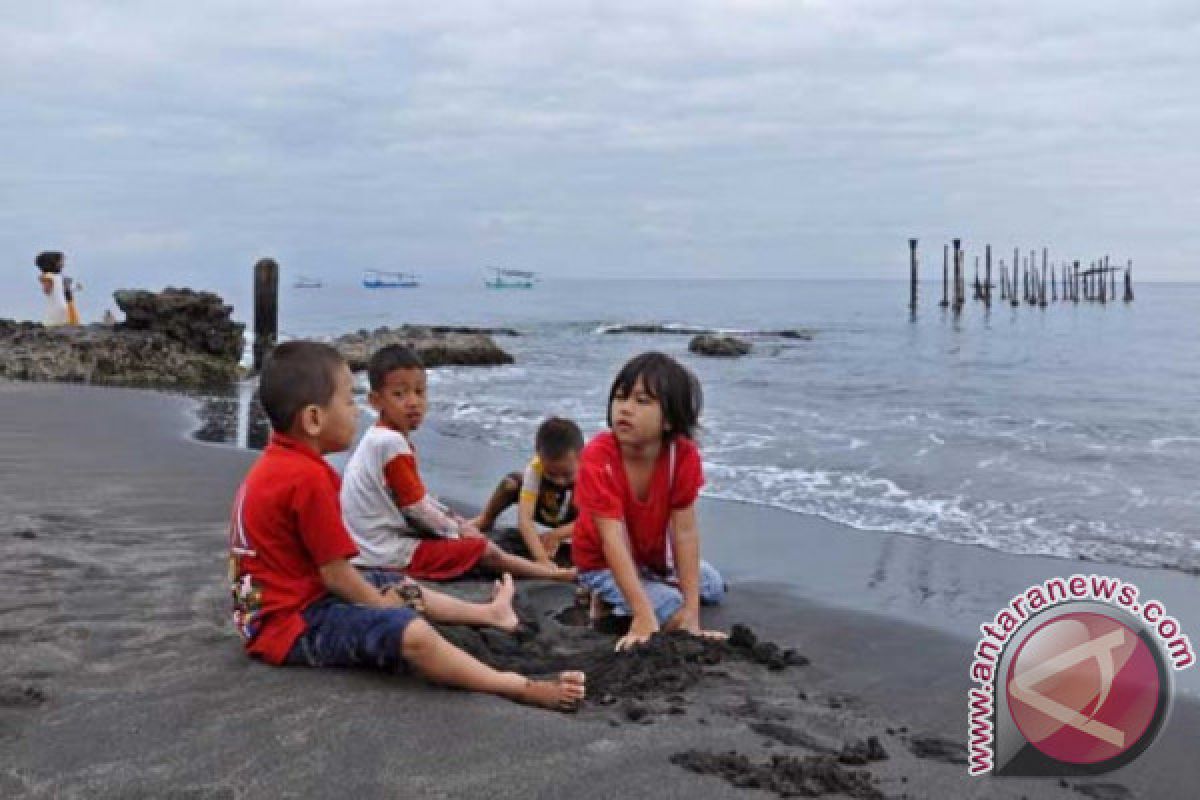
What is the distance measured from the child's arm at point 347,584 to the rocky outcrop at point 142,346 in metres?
15.6

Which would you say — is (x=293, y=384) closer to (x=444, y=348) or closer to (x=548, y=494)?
(x=548, y=494)

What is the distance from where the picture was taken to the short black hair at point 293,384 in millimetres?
3812

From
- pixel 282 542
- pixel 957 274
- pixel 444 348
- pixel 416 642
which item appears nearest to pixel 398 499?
pixel 282 542

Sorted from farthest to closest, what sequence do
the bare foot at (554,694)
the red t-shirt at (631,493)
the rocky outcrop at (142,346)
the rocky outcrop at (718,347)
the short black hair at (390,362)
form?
the rocky outcrop at (718,347)
the rocky outcrop at (142,346)
the short black hair at (390,362)
the red t-shirt at (631,493)
the bare foot at (554,694)

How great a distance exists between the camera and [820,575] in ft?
21.7

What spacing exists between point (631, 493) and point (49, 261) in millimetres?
17295

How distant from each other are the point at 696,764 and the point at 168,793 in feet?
4.47

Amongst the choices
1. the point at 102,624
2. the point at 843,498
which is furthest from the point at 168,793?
the point at 843,498

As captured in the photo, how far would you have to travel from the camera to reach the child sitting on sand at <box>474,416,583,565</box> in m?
6.48

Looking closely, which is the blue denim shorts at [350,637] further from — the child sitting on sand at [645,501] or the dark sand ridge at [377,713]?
the child sitting on sand at [645,501]

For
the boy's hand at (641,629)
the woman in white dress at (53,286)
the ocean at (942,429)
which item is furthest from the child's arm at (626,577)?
the woman in white dress at (53,286)

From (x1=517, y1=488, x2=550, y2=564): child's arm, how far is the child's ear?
2.59 m

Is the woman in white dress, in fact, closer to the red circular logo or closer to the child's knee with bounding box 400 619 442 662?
the child's knee with bounding box 400 619 442 662

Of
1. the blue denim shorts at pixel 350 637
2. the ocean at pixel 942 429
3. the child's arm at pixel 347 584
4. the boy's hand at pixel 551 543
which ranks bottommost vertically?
the ocean at pixel 942 429
